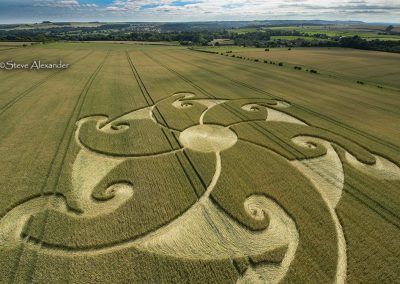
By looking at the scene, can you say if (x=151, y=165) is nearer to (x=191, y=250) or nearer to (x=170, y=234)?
(x=170, y=234)

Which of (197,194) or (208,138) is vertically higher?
(208,138)

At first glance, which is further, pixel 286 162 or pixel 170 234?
pixel 286 162

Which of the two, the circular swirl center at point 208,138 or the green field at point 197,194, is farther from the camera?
the circular swirl center at point 208,138

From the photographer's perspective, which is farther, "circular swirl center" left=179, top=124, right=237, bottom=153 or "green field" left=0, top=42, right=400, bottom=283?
"circular swirl center" left=179, top=124, right=237, bottom=153

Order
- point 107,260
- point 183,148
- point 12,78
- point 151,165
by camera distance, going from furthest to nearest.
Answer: point 12,78, point 183,148, point 151,165, point 107,260

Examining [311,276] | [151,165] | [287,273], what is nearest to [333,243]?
[311,276]

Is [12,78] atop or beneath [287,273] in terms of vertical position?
atop

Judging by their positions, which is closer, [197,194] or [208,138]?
[197,194]

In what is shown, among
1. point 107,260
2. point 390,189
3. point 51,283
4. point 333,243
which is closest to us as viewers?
point 51,283
